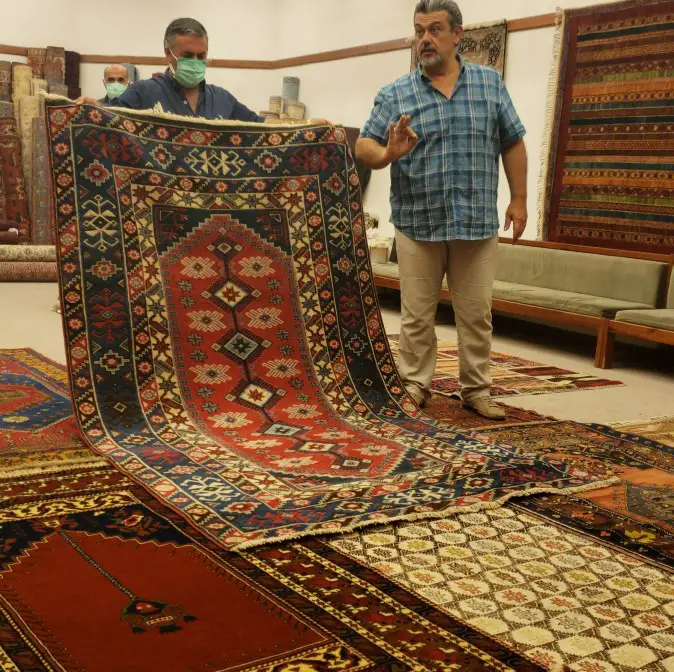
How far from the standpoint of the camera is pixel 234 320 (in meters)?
4.19

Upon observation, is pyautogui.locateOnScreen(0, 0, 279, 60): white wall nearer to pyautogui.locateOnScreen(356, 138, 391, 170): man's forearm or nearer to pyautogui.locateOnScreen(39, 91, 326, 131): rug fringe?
pyautogui.locateOnScreen(39, 91, 326, 131): rug fringe

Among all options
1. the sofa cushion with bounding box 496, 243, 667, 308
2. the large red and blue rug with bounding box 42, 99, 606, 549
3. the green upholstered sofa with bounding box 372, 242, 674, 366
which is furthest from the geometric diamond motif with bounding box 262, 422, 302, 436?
the sofa cushion with bounding box 496, 243, 667, 308

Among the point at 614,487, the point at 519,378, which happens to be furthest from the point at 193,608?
the point at 519,378

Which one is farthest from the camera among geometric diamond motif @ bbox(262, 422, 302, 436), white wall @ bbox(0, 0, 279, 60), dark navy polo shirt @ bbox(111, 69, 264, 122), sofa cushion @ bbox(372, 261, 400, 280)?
white wall @ bbox(0, 0, 279, 60)

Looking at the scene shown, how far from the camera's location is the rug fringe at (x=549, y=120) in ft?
24.6

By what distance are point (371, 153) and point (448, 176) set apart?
356mm

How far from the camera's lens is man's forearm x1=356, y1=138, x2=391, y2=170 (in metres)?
4.27

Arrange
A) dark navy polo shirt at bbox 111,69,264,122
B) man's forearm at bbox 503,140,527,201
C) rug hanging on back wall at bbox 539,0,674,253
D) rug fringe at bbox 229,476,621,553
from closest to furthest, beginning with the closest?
rug fringe at bbox 229,476,621,553 < man's forearm at bbox 503,140,527,201 < dark navy polo shirt at bbox 111,69,264,122 < rug hanging on back wall at bbox 539,0,674,253

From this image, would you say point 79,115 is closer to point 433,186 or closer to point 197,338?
point 197,338

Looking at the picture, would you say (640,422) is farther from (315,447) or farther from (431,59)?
(431,59)

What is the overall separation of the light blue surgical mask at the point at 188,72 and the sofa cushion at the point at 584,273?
3.33 metres

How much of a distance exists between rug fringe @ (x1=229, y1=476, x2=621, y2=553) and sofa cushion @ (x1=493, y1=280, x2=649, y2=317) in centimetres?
285

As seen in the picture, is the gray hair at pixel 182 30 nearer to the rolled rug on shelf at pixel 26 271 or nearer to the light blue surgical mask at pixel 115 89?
the light blue surgical mask at pixel 115 89

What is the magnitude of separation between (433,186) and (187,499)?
1.95 m
